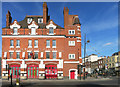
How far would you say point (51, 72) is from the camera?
1377 inches

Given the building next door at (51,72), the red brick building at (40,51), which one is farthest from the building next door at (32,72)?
the building next door at (51,72)

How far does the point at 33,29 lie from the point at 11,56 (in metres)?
8.96

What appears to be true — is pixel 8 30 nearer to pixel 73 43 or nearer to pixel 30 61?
pixel 30 61

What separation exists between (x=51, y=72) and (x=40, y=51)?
6067mm

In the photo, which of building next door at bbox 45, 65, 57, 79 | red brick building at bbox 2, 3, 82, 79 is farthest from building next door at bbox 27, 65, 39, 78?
building next door at bbox 45, 65, 57, 79

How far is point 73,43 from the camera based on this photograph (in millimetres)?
36375

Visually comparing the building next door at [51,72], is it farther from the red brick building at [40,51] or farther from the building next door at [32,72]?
the building next door at [32,72]

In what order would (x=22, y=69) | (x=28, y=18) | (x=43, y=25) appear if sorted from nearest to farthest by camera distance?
1. (x=22, y=69)
2. (x=43, y=25)
3. (x=28, y=18)

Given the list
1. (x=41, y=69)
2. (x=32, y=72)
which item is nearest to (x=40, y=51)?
(x=41, y=69)

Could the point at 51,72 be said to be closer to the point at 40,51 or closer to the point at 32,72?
the point at 32,72

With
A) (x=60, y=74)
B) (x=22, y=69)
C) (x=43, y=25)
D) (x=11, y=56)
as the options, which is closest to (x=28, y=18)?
(x=43, y=25)

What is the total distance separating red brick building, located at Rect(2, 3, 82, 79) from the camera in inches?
1364

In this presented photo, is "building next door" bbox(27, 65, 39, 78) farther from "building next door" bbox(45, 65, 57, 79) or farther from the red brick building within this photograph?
"building next door" bbox(45, 65, 57, 79)

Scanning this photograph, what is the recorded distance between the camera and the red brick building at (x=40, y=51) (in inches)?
1364
